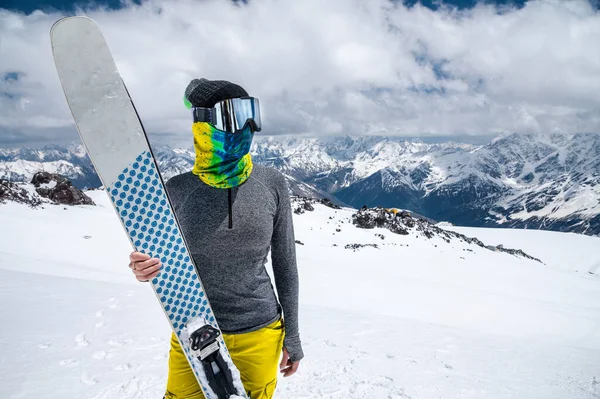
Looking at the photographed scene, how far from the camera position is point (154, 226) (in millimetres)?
2346

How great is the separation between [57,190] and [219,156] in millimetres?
27941

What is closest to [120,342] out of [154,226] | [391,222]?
[154,226]

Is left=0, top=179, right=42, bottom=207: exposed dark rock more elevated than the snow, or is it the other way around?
the snow

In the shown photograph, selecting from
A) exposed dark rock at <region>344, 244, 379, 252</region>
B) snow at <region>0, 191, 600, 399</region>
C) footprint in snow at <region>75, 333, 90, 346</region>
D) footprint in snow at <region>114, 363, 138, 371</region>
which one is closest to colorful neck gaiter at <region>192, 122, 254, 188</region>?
snow at <region>0, 191, 600, 399</region>

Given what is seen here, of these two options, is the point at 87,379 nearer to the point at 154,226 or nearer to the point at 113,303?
the point at 113,303

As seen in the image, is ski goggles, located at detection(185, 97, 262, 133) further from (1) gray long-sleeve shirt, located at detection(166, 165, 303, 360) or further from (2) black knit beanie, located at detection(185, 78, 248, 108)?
(1) gray long-sleeve shirt, located at detection(166, 165, 303, 360)

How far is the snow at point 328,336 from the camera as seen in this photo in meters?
4.96

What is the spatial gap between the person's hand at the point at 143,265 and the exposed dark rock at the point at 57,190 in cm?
2675

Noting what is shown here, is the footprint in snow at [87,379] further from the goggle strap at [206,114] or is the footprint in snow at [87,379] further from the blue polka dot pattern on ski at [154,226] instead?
the goggle strap at [206,114]

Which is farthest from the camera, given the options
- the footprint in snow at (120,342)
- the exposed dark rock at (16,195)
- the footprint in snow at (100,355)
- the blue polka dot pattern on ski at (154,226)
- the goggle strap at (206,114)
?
the exposed dark rock at (16,195)

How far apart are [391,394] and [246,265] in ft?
12.8

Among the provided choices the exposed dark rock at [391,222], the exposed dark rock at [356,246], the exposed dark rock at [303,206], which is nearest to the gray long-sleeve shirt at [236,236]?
the exposed dark rock at [356,246]

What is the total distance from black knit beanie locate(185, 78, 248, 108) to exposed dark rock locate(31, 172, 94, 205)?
26.9 meters

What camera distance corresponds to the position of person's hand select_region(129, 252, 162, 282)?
7.07 feet
